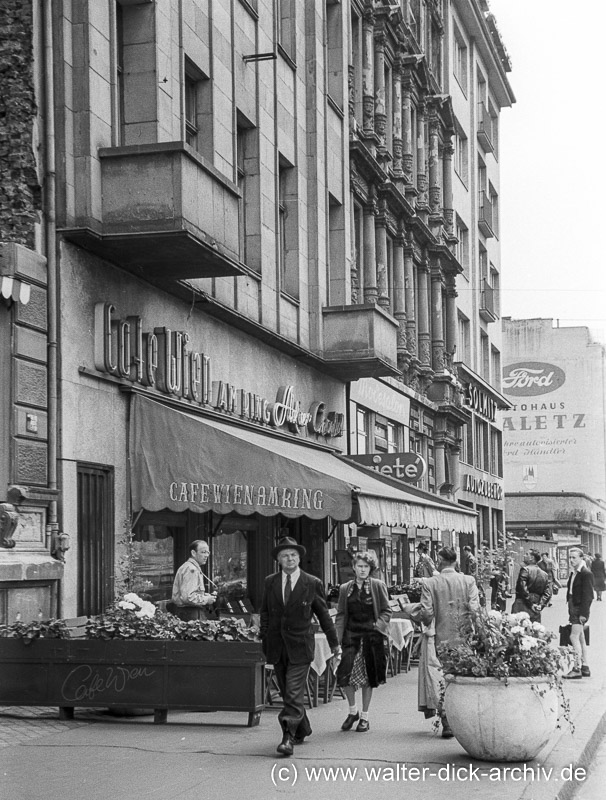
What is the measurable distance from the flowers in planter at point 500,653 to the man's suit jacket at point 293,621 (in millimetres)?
1336

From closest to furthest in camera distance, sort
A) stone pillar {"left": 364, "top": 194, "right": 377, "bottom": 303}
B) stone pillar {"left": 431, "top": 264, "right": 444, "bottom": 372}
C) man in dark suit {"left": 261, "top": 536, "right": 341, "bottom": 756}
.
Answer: man in dark suit {"left": 261, "top": 536, "right": 341, "bottom": 756}, stone pillar {"left": 364, "top": 194, "right": 377, "bottom": 303}, stone pillar {"left": 431, "top": 264, "right": 444, "bottom": 372}

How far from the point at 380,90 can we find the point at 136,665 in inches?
→ 919

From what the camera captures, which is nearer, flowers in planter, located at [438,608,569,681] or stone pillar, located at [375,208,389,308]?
flowers in planter, located at [438,608,569,681]

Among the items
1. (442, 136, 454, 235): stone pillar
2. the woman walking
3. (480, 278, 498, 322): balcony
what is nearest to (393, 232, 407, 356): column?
(442, 136, 454, 235): stone pillar

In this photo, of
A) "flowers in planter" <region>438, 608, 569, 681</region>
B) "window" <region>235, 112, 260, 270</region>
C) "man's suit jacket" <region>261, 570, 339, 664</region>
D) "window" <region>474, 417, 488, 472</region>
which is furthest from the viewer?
"window" <region>474, 417, 488, 472</region>

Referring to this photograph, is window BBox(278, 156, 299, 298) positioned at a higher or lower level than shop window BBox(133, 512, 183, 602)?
higher

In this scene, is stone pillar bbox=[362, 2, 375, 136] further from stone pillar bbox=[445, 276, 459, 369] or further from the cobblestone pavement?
the cobblestone pavement

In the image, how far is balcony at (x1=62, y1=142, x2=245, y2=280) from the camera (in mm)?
15742

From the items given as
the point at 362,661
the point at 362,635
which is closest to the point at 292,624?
the point at 362,661

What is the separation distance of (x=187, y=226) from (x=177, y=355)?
278 centimetres

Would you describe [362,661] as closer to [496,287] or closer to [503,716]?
[503,716]

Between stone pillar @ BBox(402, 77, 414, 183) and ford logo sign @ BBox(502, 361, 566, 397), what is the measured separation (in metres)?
50.4

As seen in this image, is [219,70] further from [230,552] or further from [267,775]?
[267,775]

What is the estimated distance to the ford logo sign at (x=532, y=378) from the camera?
85.5m
